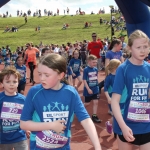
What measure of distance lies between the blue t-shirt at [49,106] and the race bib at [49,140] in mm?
60

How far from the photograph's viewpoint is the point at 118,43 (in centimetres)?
657

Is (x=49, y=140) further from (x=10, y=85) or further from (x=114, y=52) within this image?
(x=114, y=52)

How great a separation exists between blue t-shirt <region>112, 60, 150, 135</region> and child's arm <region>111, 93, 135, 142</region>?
9cm

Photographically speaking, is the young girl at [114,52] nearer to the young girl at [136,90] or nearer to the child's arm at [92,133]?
the young girl at [136,90]

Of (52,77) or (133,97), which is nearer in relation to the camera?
(52,77)

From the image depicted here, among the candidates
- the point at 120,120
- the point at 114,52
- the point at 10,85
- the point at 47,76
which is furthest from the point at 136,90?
the point at 114,52

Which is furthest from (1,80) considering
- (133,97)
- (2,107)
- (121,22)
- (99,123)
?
(121,22)

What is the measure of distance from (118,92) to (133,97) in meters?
Answer: 0.17

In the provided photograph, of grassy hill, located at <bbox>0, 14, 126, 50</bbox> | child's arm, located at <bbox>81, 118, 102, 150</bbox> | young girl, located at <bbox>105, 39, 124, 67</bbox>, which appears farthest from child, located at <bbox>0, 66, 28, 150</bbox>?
grassy hill, located at <bbox>0, 14, 126, 50</bbox>

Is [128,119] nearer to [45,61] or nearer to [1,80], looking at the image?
[45,61]

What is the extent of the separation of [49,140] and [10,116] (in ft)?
4.16

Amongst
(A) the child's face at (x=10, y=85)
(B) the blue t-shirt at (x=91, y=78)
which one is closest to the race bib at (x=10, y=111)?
(A) the child's face at (x=10, y=85)

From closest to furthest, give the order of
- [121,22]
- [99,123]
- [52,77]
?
[52,77] → [99,123] → [121,22]

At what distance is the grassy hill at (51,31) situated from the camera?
39.1 metres
